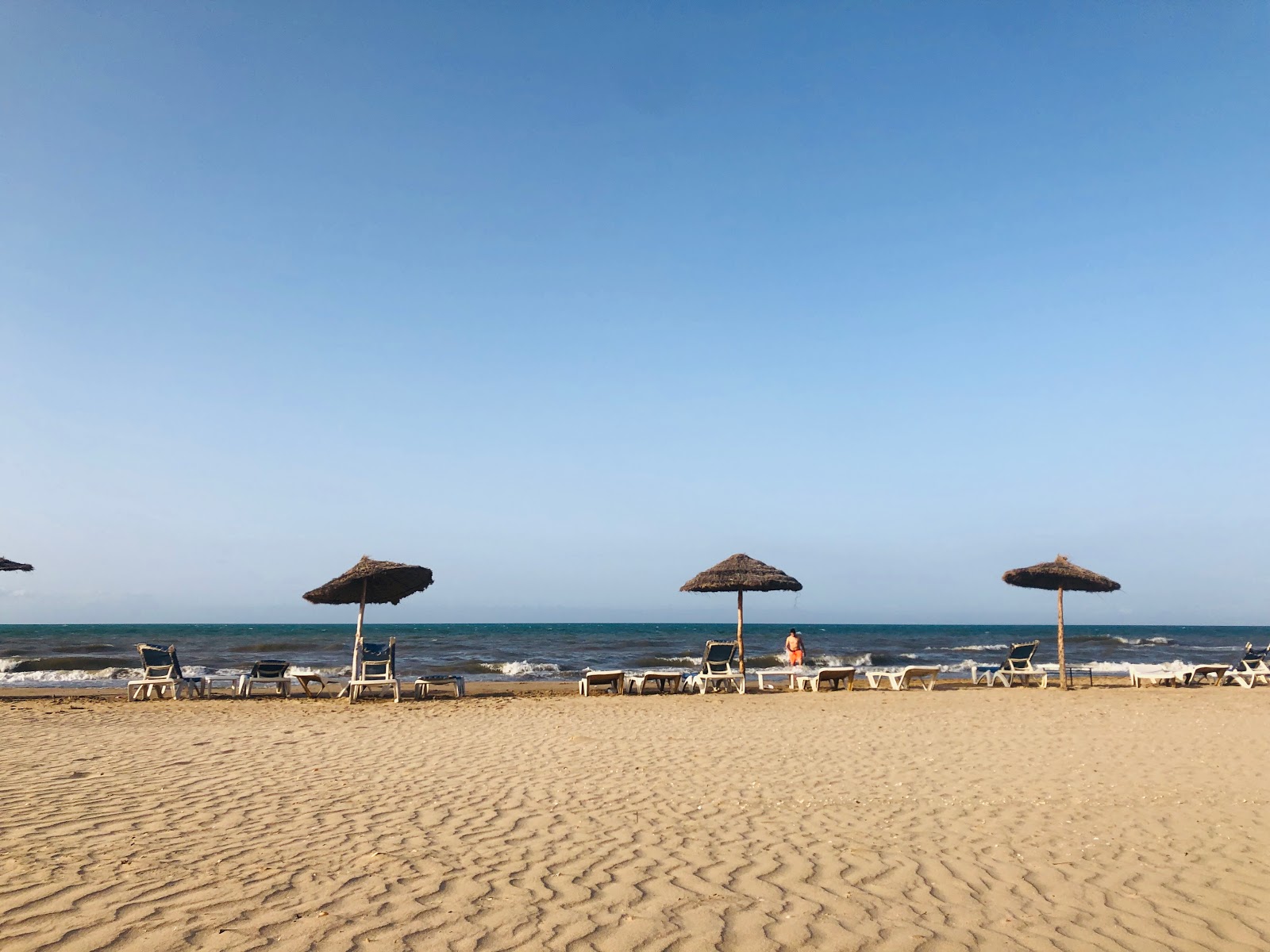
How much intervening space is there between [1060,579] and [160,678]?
1733 cm

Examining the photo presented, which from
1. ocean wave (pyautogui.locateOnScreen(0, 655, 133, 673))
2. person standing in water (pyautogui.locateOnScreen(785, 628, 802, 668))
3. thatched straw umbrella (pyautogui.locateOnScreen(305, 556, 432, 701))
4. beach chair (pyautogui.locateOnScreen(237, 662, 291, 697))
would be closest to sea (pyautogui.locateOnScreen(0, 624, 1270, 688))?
ocean wave (pyautogui.locateOnScreen(0, 655, 133, 673))

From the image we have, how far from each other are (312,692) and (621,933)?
14211 millimetres

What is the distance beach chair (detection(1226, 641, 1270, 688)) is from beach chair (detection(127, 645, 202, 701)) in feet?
68.3

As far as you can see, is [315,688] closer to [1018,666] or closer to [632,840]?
[1018,666]

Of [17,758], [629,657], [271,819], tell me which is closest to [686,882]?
[271,819]

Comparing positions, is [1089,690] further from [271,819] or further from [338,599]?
[271,819]

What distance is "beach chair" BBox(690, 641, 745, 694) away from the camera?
50.9ft

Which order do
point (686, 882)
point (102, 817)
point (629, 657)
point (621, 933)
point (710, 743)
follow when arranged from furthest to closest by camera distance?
point (629, 657), point (710, 743), point (102, 817), point (686, 882), point (621, 933)

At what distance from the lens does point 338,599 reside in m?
15.1

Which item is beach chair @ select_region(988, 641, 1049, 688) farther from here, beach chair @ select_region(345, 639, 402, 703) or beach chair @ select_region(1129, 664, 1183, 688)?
beach chair @ select_region(345, 639, 402, 703)

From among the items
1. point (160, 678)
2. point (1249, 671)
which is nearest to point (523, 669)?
point (160, 678)

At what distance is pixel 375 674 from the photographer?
13.8 m

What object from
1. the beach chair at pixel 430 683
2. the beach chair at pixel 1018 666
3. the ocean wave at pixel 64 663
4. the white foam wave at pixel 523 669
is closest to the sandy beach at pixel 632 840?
the beach chair at pixel 430 683

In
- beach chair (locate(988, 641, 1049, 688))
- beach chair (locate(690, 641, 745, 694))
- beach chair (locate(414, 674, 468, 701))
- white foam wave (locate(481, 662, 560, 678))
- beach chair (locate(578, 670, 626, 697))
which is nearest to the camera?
beach chair (locate(414, 674, 468, 701))
